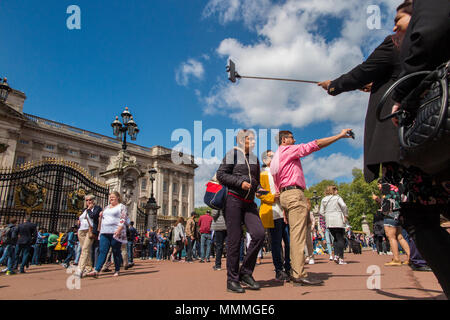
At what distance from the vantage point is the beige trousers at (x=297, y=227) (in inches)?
155

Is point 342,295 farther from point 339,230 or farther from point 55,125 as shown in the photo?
point 55,125

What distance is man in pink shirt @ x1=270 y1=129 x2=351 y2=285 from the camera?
3923 mm

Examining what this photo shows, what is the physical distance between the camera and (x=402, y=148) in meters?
1.68

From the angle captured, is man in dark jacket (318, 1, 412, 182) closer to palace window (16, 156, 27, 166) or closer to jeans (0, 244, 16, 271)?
jeans (0, 244, 16, 271)

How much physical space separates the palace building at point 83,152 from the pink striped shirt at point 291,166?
1752 centimetres

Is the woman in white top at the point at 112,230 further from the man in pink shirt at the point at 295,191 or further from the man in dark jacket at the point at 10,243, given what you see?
the man in pink shirt at the point at 295,191

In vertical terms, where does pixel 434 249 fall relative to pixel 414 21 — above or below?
below

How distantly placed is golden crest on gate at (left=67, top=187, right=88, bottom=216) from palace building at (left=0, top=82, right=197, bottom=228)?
21.2 feet

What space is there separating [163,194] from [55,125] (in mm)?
20161

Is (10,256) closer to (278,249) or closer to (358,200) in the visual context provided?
(278,249)

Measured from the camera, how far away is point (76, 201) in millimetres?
14008

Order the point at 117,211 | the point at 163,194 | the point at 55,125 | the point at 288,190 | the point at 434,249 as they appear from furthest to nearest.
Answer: the point at 163,194, the point at 55,125, the point at 117,211, the point at 288,190, the point at 434,249

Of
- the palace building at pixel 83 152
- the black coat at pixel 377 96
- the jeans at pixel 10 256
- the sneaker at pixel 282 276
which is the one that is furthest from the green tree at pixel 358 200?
the black coat at pixel 377 96
